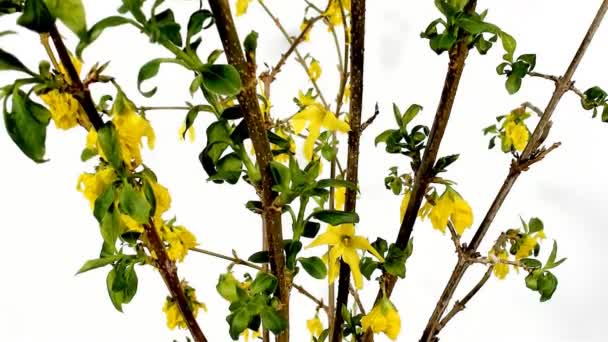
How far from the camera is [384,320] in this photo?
0.70 metres

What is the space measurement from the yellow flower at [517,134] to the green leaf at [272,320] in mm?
418

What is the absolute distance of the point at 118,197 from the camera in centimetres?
50

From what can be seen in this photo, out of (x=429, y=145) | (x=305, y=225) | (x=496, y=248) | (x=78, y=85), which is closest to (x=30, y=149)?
(x=78, y=85)

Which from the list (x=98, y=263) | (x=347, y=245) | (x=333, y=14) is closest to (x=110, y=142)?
(x=98, y=263)

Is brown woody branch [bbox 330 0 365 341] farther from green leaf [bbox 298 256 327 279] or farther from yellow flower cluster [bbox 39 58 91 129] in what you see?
yellow flower cluster [bbox 39 58 91 129]

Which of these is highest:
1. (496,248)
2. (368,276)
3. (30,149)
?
(496,248)

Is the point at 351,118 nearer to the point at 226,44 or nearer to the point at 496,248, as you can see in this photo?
the point at 226,44

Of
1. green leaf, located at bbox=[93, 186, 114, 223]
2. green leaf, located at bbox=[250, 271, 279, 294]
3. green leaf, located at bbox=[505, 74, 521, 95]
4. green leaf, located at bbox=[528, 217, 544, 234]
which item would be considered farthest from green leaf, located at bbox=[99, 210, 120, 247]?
green leaf, located at bbox=[528, 217, 544, 234]

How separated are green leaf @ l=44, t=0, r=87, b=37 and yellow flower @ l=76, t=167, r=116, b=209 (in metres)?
0.17

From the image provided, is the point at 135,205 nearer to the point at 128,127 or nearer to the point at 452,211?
the point at 128,127

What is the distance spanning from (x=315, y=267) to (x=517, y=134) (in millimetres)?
379

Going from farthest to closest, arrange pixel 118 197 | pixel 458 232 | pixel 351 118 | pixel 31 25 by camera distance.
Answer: pixel 458 232 < pixel 351 118 < pixel 118 197 < pixel 31 25

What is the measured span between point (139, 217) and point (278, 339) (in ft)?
0.74

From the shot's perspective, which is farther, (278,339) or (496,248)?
(496,248)
